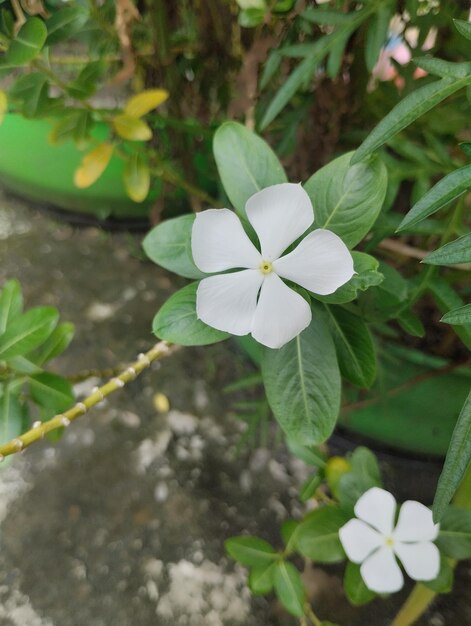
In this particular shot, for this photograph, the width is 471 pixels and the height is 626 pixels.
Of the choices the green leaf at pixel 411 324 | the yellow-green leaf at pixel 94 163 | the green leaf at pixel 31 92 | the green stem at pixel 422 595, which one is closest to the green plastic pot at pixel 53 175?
the yellow-green leaf at pixel 94 163

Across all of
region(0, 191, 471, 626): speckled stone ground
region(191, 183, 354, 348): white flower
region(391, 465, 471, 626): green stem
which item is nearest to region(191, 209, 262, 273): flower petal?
region(191, 183, 354, 348): white flower

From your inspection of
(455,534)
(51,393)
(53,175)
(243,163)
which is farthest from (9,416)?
(53,175)

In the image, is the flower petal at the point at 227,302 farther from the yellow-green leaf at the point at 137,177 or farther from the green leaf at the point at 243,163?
the yellow-green leaf at the point at 137,177

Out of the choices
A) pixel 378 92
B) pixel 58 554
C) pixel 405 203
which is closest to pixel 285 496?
pixel 58 554

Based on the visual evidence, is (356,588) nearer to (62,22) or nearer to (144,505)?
(144,505)

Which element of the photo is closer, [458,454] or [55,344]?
[458,454]

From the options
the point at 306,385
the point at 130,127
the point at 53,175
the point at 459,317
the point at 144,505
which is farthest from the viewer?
the point at 53,175
